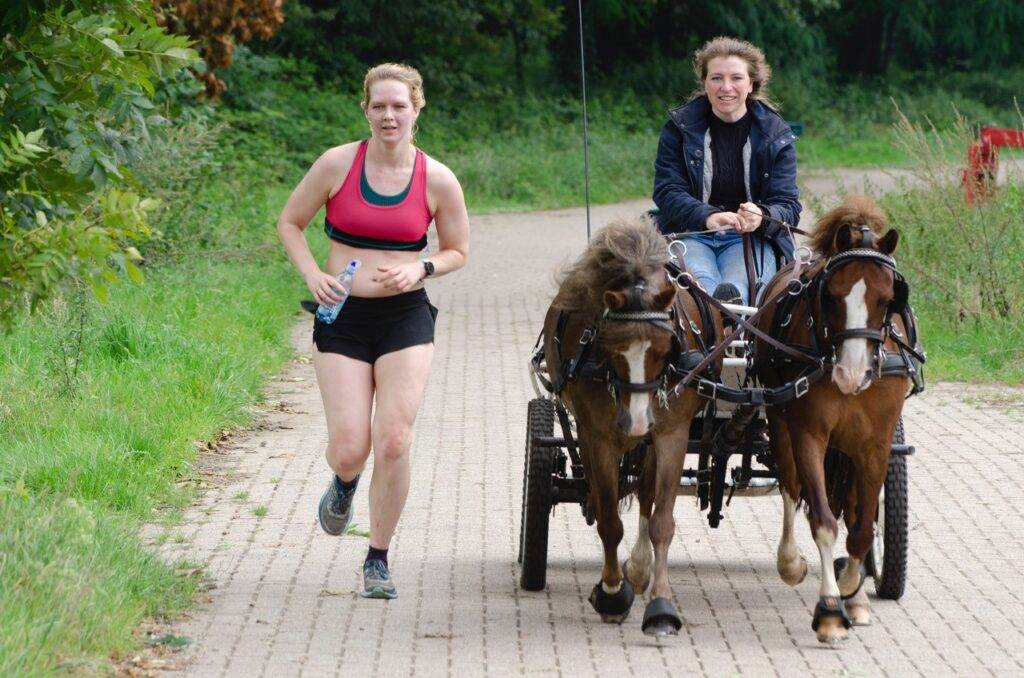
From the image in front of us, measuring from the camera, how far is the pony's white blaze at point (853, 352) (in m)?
5.82

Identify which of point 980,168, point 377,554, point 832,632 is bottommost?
point 832,632

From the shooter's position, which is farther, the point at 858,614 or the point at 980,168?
the point at 980,168

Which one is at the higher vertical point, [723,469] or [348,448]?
[348,448]

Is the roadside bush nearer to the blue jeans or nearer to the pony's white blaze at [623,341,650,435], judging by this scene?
the blue jeans

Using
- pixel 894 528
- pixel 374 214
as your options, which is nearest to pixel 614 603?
pixel 894 528

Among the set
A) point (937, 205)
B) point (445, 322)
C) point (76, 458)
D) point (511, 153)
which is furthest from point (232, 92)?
point (76, 458)

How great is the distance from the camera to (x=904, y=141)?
43.8 feet

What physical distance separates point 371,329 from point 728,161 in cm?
186

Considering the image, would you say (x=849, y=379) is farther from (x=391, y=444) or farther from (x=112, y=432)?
(x=112, y=432)

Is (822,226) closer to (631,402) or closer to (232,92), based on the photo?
(631,402)

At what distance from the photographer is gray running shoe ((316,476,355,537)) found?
6.68 meters

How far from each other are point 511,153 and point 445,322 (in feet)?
58.1

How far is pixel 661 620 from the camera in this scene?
5.99m

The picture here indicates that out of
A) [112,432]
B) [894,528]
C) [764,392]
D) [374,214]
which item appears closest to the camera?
[764,392]
